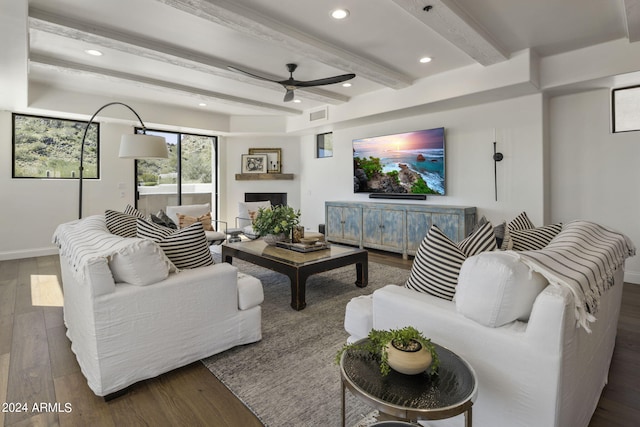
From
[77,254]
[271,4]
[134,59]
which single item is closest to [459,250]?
[77,254]

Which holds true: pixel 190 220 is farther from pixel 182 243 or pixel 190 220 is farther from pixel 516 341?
pixel 516 341

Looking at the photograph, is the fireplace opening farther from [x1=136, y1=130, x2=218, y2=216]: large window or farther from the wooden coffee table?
the wooden coffee table

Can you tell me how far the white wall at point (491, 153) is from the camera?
169 inches

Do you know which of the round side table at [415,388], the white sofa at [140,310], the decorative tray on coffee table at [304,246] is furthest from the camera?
the decorative tray on coffee table at [304,246]

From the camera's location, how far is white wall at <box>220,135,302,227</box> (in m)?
7.52

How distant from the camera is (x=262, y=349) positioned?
236 cm

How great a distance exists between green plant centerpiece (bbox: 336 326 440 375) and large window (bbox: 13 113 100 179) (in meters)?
6.26

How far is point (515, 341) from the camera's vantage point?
1.23 meters

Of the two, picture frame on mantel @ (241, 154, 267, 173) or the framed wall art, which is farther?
picture frame on mantel @ (241, 154, 267, 173)

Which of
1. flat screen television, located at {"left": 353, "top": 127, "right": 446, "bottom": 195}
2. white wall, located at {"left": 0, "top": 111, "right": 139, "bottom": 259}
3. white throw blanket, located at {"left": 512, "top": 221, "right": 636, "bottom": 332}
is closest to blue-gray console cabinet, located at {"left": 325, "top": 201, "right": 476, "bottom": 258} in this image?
flat screen television, located at {"left": 353, "top": 127, "right": 446, "bottom": 195}

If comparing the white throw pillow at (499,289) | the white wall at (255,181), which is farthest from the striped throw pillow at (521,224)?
the white wall at (255,181)

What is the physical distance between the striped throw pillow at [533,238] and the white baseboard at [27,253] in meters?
6.54

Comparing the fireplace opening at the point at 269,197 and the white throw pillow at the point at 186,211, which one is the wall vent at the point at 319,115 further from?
the white throw pillow at the point at 186,211

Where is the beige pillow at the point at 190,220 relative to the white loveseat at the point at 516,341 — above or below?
above
